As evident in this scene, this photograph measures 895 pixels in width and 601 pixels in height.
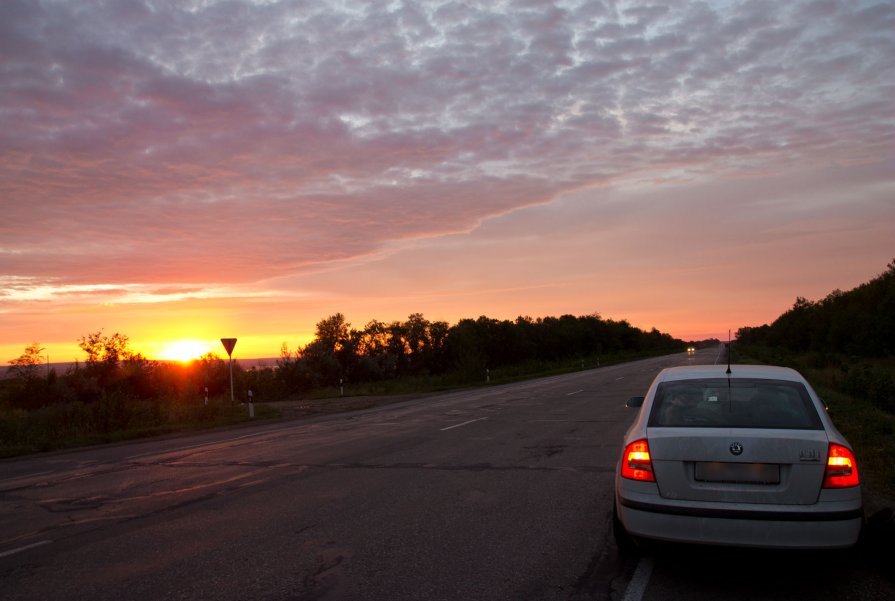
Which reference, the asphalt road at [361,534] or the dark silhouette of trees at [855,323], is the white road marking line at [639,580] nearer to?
the asphalt road at [361,534]

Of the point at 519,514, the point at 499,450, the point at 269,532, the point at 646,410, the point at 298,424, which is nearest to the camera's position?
the point at 646,410

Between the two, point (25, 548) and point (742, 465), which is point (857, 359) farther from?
point (25, 548)

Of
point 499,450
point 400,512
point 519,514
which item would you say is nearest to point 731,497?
point 519,514

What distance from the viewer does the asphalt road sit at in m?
4.92

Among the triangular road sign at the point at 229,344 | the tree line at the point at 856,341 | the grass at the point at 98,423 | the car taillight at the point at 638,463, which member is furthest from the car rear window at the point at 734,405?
the tree line at the point at 856,341

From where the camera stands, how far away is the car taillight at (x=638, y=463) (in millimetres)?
5059

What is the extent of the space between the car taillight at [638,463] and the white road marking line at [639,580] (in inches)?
28.9

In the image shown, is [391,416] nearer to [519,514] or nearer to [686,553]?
[519,514]

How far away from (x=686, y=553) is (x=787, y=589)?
2.44 ft

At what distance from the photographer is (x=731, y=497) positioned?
4738mm

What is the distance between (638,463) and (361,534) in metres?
2.78

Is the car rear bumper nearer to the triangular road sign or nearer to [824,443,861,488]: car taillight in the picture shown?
[824,443,861,488]: car taillight

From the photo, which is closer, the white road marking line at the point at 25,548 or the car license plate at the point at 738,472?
the car license plate at the point at 738,472

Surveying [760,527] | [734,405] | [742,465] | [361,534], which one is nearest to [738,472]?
[742,465]
